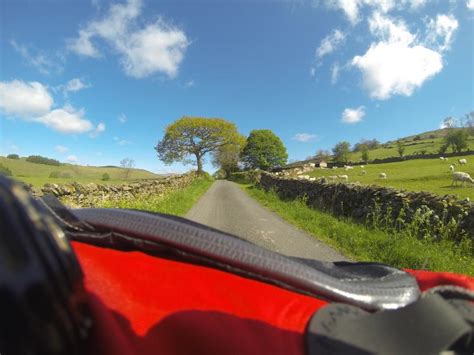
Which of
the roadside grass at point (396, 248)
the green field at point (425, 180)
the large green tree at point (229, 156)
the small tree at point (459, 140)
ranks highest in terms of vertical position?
the small tree at point (459, 140)

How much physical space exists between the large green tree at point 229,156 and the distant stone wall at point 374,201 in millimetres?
30728

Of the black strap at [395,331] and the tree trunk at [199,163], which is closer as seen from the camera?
the black strap at [395,331]

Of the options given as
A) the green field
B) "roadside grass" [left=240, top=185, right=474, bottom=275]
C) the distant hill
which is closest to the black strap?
"roadside grass" [left=240, top=185, right=474, bottom=275]

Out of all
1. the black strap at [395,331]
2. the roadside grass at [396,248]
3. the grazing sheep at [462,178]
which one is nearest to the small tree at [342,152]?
the grazing sheep at [462,178]

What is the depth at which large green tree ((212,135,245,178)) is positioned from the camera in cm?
4653

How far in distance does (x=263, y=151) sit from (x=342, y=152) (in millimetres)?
21746

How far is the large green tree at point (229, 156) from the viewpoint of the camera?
4653cm

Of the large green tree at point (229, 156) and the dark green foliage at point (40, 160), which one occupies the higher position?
the large green tree at point (229, 156)

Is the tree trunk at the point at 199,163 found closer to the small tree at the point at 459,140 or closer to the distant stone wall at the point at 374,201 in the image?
the distant stone wall at the point at 374,201

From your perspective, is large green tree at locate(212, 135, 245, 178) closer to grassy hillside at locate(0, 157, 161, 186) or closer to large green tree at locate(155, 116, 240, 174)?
large green tree at locate(155, 116, 240, 174)

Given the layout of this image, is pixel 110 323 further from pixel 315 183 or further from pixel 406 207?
pixel 315 183

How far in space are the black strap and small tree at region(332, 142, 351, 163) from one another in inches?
2945

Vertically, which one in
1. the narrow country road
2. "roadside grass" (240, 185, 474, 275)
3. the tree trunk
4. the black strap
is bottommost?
the narrow country road

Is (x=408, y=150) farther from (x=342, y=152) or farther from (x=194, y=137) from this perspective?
(x=194, y=137)
